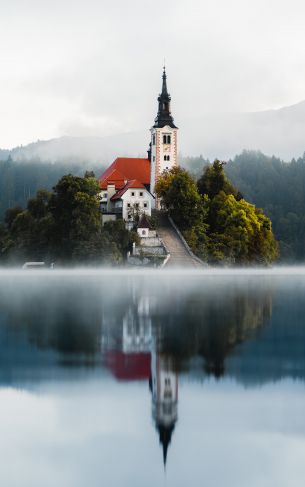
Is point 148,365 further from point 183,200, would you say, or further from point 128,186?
point 128,186

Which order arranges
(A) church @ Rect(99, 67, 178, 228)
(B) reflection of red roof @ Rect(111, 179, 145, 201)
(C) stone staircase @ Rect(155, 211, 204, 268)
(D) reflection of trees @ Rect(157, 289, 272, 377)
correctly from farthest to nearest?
(B) reflection of red roof @ Rect(111, 179, 145, 201) < (A) church @ Rect(99, 67, 178, 228) < (C) stone staircase @ Rect(155, 211, 204, 268) < (D) reflection of trees @ Rect(157, 289, 272, 377)

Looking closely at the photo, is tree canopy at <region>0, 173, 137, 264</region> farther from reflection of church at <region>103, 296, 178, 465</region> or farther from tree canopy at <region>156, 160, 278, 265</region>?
reflection of church at <region>103, 296, 178, 465</region>

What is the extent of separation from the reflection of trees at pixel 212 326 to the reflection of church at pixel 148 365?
21.5 inches

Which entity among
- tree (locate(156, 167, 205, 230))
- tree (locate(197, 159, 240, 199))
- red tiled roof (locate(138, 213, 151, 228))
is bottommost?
red tiled roof (locate(138, 213, 151, 228))

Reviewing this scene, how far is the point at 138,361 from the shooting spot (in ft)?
72.1

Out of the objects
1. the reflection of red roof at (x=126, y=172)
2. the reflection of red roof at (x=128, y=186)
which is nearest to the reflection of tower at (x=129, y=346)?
the reflection of red roof at (x=128, y=186)

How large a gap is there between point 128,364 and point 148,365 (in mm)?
497

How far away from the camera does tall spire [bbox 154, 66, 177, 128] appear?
4530 inches

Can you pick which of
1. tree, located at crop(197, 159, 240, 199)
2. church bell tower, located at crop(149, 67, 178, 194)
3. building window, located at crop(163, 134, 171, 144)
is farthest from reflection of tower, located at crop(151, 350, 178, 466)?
building window, located at crop(163, 134, 171, 144)

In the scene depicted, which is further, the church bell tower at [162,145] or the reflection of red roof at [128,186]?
the church bell tower at [162,145]

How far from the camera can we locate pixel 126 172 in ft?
387

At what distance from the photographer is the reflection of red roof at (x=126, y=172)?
114 metres

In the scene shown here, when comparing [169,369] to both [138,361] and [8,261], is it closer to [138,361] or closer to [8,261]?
[138,361]

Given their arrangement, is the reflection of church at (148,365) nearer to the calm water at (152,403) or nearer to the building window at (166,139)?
the calm water at (152,403)
